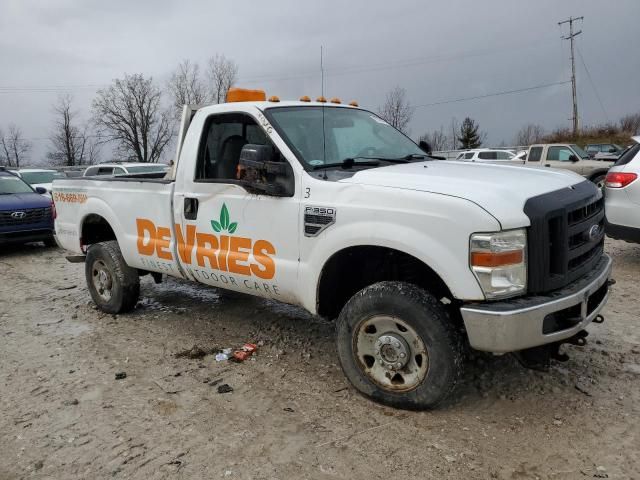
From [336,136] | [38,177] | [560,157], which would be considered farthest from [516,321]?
[38,177]

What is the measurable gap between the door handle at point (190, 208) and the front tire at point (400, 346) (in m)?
1.61

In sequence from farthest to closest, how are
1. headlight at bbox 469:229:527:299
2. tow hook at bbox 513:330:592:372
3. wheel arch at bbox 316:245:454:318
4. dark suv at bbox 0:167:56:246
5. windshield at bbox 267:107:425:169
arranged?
dark suv at bbox 0:167:56:246
windshield at bbox 267:107:425:169
wheel arch at bbox 316:245:454:318
tow hook at bbox 513:330:592:372
headlight at bbox 469:229:527:299

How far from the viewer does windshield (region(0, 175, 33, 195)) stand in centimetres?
1077

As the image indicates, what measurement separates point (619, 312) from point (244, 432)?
3913 millimetres

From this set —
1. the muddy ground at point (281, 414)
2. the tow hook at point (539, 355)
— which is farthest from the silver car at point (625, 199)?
the tow hook at point (539, 355)

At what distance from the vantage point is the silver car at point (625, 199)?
6473mm

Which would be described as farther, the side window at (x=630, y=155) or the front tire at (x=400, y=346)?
the side window at (x=630, y=155)

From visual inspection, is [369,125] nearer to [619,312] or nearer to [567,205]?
[567,205]

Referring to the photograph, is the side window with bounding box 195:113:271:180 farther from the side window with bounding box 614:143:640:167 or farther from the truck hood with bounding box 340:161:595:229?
the side window with bounding box 614:143:640:167

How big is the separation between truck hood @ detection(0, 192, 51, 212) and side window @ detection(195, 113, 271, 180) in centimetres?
718

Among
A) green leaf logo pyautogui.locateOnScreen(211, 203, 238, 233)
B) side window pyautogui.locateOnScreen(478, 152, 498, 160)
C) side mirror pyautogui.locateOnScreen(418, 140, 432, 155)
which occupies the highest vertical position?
side window pyautogui.locateOnScreen(478, 152, 498, 160)

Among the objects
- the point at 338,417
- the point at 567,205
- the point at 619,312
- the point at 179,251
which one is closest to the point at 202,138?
the point at 179,251

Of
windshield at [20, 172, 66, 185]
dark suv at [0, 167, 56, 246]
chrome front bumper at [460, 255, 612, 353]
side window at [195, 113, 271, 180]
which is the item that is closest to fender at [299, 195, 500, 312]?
chrome front bumper at [460, 255, 612, 353]

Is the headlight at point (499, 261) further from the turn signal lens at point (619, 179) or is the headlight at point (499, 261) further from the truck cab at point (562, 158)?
the truck cab at point (562, 158)
